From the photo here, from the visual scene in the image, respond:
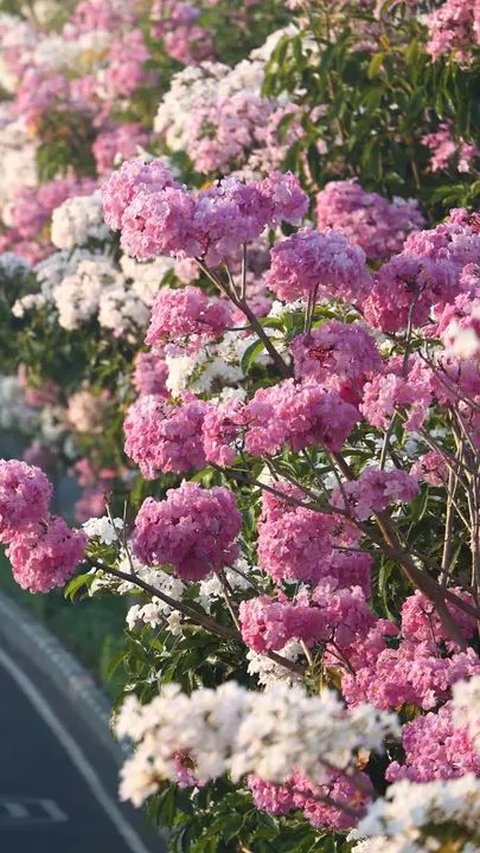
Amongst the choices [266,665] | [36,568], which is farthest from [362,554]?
[36,568]

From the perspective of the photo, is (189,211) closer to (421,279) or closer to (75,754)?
(421,279)

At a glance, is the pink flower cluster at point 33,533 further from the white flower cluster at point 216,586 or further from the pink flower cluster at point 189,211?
the white flower cluster at point 216,586

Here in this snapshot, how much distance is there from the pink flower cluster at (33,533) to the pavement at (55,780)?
7.21 meters

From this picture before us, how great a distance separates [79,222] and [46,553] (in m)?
8.62

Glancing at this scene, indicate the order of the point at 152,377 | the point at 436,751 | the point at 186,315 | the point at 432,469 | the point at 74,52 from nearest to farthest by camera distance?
the point at 436,751
the point at 186,315
the point at 432,469
the point at 152,377
the point at 74,52

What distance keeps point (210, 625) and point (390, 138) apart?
600 cm

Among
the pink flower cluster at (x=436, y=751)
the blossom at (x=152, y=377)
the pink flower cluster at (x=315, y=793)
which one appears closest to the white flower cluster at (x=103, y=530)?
the pink flower cluster at (x=315, y=793)

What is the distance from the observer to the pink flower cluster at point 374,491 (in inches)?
247

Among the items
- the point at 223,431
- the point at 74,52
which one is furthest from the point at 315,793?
the point at 74,52

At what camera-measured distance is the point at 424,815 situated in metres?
4.16

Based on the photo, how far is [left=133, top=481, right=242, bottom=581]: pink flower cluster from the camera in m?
6.58

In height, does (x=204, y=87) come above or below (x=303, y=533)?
below

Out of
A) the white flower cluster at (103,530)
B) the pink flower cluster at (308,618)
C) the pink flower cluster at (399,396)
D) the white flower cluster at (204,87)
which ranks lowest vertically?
the white flower cluster at (204,87)

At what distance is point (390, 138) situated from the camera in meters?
12.4
